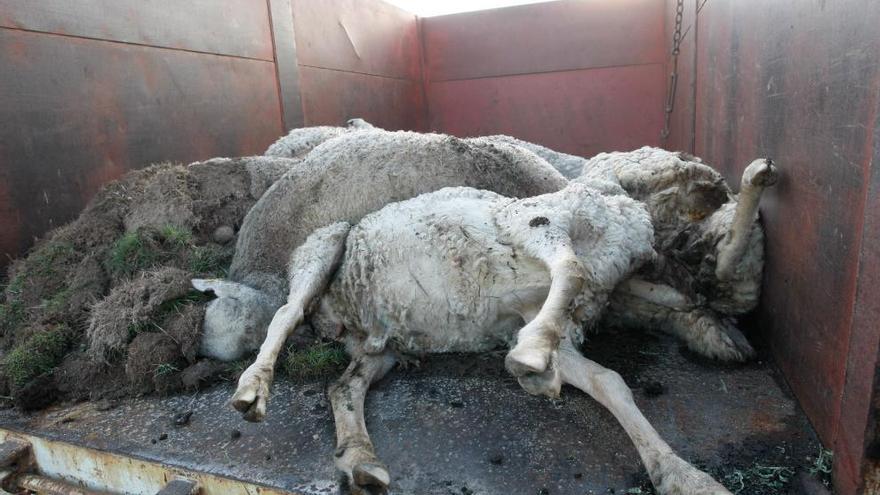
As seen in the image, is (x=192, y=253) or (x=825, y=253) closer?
(x=825, y=253)

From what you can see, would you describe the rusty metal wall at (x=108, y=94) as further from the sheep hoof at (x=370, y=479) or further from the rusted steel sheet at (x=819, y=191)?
the rusted steel sheet at (x=819, y=191)

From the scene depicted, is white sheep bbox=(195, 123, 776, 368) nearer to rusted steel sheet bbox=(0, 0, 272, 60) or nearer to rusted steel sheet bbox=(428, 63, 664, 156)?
rusted steel sheet bbox=(0, 0, 272, 60)

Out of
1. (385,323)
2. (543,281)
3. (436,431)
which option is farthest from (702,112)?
(436,431)

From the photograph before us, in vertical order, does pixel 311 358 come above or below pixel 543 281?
below

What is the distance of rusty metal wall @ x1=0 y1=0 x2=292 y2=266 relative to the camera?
12.9 feet

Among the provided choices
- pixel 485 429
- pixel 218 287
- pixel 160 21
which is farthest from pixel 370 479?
pixel 160 21

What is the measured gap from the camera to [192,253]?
347 cm

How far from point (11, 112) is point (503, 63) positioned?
605 centimetres

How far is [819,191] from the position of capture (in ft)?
6.11

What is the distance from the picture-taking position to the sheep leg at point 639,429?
1.71 metres

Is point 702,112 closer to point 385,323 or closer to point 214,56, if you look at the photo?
point 385,323

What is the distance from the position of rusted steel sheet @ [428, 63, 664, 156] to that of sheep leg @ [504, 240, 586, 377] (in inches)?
239

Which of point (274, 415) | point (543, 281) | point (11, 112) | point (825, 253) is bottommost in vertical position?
point (274, 415)

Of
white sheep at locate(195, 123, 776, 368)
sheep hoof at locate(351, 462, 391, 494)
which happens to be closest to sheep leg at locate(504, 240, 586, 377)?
sheep hoof at locate(351, 462, 391, 494)
